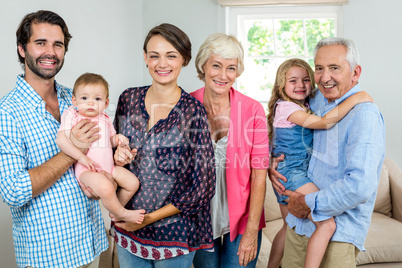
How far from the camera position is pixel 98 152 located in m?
1.58

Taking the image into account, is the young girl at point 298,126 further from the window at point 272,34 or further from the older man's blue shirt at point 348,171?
the window at point 272,34

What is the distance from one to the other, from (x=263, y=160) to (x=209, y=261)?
22.0 inches

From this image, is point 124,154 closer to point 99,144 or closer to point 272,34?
point 99,144

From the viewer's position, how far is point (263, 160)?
1.77 m

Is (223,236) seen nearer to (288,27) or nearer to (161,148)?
(161,148)

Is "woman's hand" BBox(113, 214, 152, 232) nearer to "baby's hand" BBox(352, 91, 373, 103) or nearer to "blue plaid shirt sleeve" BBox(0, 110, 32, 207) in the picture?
"blue plaid shirt sleeve" BBox(0, 110, 32, 207)

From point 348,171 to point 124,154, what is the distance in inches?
34.9

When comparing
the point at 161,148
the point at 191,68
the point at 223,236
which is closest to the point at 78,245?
the point at 161,148

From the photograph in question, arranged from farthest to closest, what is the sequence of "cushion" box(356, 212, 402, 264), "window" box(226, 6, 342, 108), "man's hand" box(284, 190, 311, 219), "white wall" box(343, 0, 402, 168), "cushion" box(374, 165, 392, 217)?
"window" box(226, 6, 342, 108)
"white wall" box(343, 0, 402, 168)
"cushion" box(374, 165, 392, 217)
"cushion" box(356, 212, 402, 264)
"man's hand" box(284, 190, 311, 219)

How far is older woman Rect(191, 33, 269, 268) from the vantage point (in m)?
1.74

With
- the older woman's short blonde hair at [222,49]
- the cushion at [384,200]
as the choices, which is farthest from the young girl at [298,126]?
the cushion at [384,200]

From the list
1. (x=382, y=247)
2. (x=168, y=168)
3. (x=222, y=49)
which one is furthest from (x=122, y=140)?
(x=382, y=247)

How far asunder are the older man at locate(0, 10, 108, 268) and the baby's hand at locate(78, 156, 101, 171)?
0.04 meters

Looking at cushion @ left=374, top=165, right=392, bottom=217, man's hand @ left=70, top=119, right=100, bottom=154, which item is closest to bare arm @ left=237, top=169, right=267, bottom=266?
man's hand @ left=70, top=119, right=100, bottom=154
